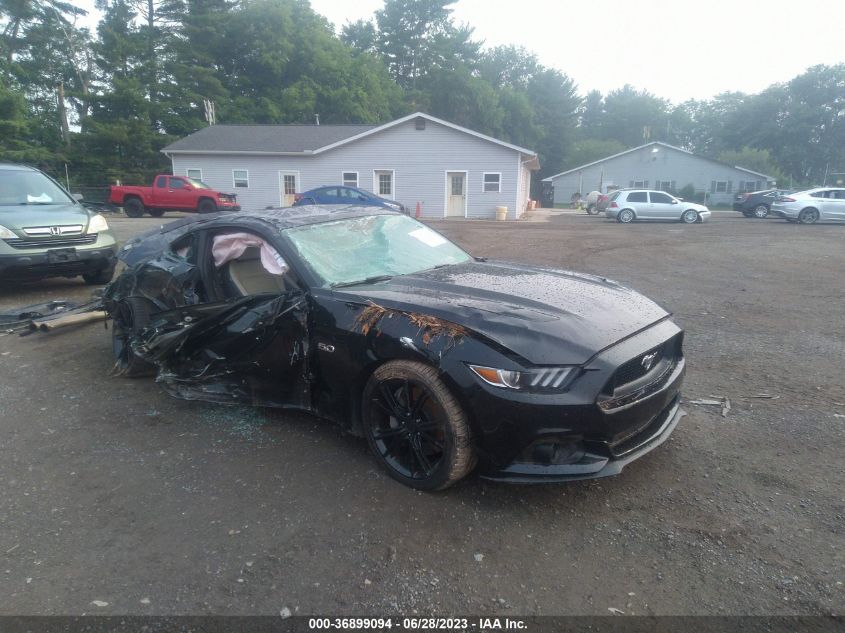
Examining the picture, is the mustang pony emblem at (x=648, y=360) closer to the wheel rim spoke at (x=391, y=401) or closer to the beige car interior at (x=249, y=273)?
the wheel rim spoke at (x=391, y=401)

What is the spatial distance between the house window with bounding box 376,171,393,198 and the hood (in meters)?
21.4

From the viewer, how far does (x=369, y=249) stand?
4.11 metres

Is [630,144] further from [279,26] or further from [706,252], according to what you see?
[706,252]

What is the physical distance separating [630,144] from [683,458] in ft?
256

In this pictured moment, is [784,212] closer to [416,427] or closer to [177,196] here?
[177,196]

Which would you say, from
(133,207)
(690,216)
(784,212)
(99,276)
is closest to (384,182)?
(133,207)

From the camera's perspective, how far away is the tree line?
121ft

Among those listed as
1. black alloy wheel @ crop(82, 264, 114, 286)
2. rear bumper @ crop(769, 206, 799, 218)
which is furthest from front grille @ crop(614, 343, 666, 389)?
rear bumper @ crop(769, 206, 799, 218)

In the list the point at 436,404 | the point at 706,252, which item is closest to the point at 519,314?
the point at 436,404

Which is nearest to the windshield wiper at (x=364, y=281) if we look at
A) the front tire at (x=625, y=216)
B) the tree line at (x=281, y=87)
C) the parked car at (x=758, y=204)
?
the front tire at (x=625, y=216)

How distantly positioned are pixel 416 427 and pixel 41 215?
7247 mm

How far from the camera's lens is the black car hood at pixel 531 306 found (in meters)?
2.81

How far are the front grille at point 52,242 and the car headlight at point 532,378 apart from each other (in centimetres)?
730

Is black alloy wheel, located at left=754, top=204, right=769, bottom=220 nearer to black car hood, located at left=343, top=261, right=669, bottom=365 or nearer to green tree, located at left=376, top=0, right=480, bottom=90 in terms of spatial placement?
black car hood, located at left=343, top=261, right=669, bottom=365
